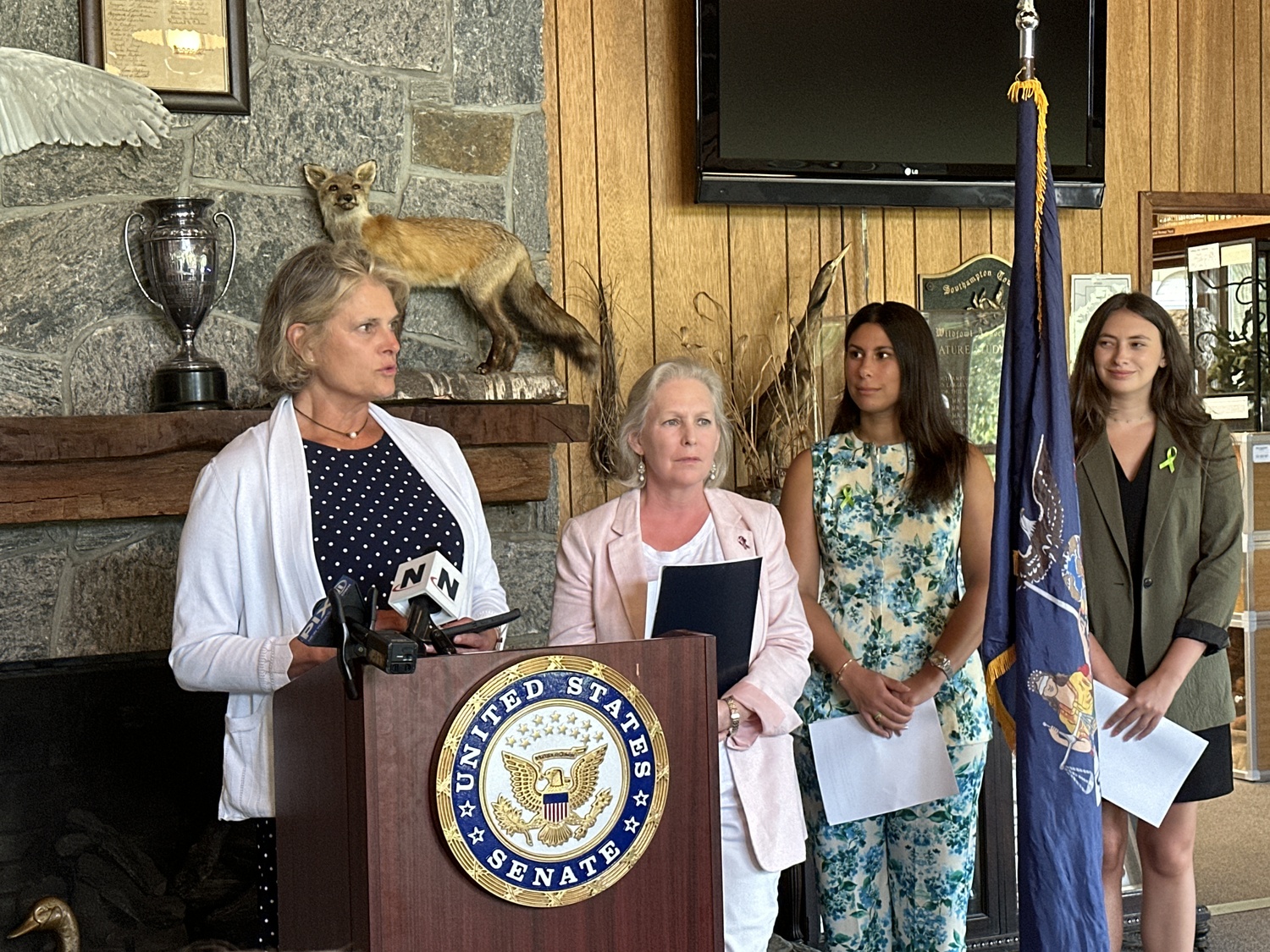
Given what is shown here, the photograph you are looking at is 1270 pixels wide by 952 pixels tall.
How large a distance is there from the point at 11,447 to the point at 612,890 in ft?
5.99

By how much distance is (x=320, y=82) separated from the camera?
9.91ft

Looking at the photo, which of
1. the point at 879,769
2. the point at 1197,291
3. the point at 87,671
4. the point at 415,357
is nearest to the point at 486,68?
the point at 415,357

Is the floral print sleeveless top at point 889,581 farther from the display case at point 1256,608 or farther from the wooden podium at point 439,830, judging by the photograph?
the display case at point 1256,608

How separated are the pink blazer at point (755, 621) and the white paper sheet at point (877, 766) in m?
0.44

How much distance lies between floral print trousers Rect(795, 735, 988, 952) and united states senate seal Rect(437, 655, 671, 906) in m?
1.43

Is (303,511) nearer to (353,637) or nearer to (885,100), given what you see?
(353,637)

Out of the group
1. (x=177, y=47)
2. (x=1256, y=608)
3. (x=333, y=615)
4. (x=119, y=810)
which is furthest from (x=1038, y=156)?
(x=1256, y=608)

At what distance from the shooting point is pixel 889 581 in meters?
2.57

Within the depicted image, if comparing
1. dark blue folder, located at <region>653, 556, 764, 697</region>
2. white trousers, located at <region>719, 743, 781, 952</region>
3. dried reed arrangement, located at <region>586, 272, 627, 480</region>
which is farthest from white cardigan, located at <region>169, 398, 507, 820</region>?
dried reed arrangement, located at <region>586, 272, 627, 480</region>

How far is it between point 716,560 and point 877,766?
63 cm

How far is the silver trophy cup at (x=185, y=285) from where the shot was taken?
2.77 m

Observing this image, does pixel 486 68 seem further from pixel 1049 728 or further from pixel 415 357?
pixel 1049 728

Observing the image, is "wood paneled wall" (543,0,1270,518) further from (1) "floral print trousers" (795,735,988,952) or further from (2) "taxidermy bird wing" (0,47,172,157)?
(1) "floral print trousers" (795,735,988,952)

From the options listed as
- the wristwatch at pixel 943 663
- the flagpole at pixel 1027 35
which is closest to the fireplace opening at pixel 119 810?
the wristwatch at pixel 943 663
